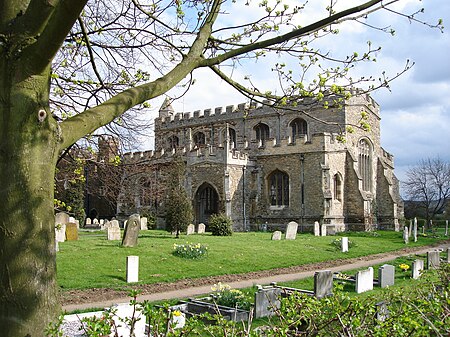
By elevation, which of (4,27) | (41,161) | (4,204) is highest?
(4,27)

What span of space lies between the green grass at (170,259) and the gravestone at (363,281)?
385cm

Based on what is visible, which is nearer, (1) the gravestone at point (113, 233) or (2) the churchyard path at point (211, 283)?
(2) the churchyard path at point (211, 283)

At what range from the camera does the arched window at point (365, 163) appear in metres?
34.0

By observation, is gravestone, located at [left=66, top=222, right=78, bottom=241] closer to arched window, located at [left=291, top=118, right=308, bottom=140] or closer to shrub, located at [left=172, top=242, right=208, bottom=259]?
shrub, located at [left=172, top=242, right=208, bottom=259]

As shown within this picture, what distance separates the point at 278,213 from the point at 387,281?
19043 mm

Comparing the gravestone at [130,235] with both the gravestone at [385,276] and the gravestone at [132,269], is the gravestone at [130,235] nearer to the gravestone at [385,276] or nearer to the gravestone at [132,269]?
the gravestone at [132,269]

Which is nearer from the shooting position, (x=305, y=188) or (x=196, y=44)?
(x=196, y=44)

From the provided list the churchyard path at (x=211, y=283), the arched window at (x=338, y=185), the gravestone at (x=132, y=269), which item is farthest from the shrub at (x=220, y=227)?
the gravestone at (x=132, y=269)

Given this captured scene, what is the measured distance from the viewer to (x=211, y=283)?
42.1ft

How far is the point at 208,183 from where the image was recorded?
31953 mm

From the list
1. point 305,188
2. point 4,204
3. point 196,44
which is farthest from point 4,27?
point 305,188

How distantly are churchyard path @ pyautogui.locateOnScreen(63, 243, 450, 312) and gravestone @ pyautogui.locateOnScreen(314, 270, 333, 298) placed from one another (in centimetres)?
265

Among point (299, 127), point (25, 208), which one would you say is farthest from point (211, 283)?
point (299, 127)

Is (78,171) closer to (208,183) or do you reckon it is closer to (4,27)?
(4,27)
